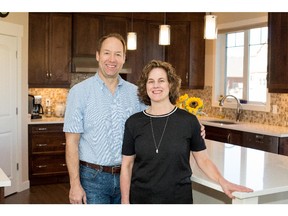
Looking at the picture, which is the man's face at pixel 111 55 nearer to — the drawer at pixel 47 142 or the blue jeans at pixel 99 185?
the blue jeans at pixel 99 185

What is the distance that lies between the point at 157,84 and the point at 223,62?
4.56 m

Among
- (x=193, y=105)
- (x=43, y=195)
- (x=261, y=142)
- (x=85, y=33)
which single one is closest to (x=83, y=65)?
(x=85, y=33)

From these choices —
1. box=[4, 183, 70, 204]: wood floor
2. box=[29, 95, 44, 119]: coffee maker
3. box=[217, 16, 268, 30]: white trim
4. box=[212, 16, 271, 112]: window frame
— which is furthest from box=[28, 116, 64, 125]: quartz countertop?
box=[217, 16, 268, 30]: white trim

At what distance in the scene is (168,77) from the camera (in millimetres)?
1734

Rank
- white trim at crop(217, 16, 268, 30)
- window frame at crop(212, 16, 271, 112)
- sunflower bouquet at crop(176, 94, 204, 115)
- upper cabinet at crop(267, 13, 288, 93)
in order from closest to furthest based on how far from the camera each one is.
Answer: sunflower bouquet at crop(176, 94, 204, 115) < upper cabinet at crop(267, 13, 288, 93) < white trim at crop(217, 16, 268, 30) < window frame at crop(212, 16, 271, 112)

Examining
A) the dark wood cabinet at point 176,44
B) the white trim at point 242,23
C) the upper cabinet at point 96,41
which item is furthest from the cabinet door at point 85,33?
the white trim at point 242,23

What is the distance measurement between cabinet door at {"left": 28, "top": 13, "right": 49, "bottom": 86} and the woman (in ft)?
12.8

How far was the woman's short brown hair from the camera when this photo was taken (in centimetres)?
174

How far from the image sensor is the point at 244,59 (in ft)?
18.7

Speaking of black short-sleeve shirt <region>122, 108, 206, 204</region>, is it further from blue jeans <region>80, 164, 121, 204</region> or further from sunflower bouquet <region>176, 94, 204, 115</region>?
sunflower bouquet <region>176, 94, 204, 115</region>

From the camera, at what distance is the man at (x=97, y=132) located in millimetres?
1934

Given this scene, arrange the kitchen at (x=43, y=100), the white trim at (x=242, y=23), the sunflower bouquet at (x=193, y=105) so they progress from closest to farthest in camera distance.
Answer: the sunflower bouquet at (x=193, y=105)
the kitchen at (x=43, y=100)
the white trim at (x=242, y=23)

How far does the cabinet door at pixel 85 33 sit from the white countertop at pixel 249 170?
129 inches
